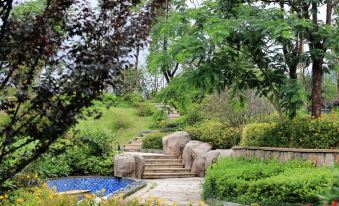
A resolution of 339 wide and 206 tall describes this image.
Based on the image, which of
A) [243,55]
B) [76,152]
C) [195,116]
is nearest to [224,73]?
[243,55]

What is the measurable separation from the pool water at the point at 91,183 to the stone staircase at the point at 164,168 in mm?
931

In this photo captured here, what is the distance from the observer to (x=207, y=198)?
10695 millimetres

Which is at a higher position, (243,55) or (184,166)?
(243,55)

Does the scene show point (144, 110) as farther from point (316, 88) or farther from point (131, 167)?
point (316, 88)

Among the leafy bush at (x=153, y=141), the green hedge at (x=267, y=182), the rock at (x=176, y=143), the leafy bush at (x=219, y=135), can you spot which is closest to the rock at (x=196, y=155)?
the leafy bush at (x=219, y=135)

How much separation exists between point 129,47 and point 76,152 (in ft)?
49.7

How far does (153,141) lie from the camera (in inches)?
843

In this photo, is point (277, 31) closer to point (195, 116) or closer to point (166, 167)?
point (166, 167)

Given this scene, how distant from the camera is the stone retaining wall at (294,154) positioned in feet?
31.2

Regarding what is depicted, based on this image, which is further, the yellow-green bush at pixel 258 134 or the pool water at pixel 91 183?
the pool water at pixel 91 183

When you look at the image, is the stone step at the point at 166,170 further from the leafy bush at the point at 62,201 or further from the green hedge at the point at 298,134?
the leafy bush at the point at 62,201

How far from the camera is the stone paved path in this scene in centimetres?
1109

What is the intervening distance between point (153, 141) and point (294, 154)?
11.7m

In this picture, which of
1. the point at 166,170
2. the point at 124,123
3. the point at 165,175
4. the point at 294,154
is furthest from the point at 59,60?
the point at 124,123
